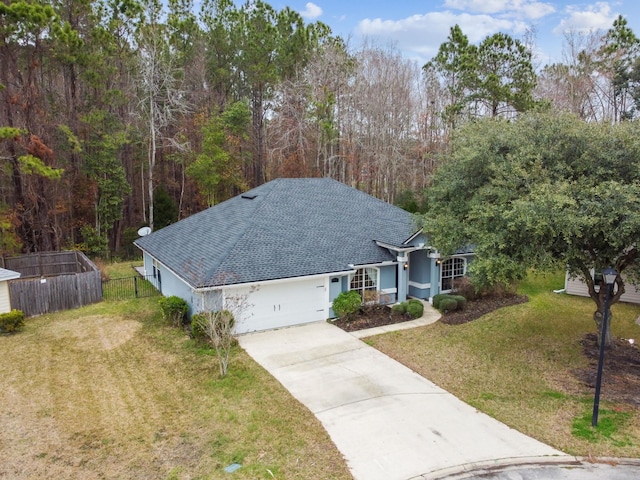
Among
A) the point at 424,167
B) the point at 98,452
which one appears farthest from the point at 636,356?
the point at 424,167

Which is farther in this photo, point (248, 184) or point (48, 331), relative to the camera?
point (248, 184)

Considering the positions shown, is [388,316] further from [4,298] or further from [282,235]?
[4,298]

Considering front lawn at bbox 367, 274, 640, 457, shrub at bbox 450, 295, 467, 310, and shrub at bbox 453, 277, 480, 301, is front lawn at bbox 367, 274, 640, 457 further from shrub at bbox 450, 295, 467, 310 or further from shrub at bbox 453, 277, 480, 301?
shrub at bbox 453, 277, 480, 301

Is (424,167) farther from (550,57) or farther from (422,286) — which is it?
(422,286)

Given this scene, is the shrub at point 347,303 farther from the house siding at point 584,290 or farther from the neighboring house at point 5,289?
the neighboring house at point 5,289

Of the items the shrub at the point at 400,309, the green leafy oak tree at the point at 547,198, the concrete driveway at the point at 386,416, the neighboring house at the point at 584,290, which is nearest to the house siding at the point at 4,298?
the concrete driveway at the point at 386,416

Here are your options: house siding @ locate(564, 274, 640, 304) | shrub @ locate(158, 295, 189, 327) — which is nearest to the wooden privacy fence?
shrub @ locate(158, 295, 189, 327)
